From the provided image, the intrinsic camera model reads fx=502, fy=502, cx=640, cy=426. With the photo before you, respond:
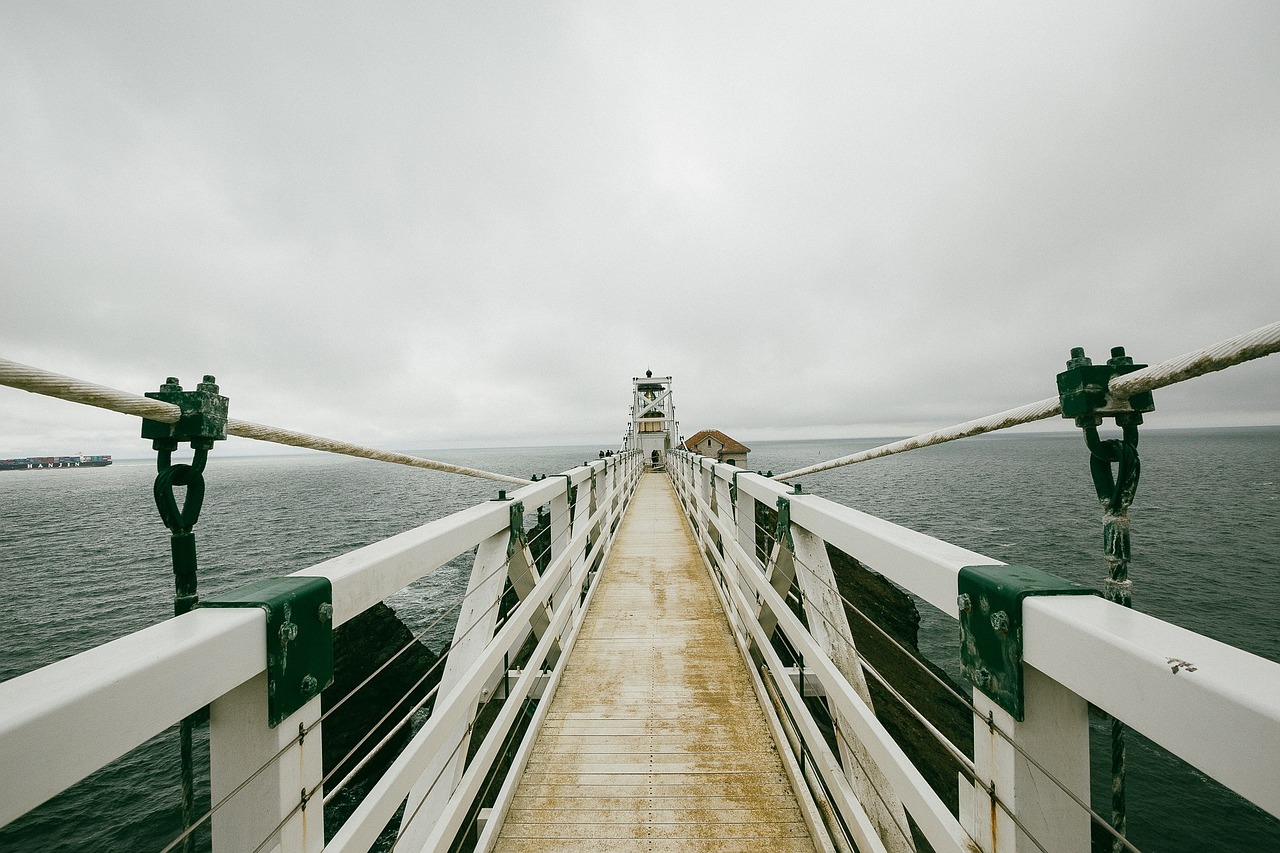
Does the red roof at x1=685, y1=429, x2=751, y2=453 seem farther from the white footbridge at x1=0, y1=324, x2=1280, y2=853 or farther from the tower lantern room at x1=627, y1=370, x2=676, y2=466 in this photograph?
the white footbridge at x1=0, y1=324, x2=1280, y2=853

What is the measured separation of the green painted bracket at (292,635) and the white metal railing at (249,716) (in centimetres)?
3

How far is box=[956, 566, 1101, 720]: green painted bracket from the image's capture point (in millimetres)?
1091

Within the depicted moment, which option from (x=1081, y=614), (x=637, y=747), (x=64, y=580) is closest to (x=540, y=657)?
(x=637, y=747)

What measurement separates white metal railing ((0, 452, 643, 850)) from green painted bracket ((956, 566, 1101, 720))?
148 cm

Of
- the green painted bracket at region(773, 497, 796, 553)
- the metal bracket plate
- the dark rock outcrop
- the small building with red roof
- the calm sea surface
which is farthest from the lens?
the small building with red roof

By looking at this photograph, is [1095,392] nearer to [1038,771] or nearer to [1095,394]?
[1095,394]

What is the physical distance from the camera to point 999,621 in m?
1.12

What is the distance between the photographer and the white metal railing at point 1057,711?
0.72 meters

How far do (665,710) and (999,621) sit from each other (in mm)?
2670

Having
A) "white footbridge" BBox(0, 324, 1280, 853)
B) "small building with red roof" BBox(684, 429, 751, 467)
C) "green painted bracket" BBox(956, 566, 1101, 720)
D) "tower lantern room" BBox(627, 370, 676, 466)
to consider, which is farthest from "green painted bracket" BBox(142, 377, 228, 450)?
"small building with red roof" BBox(684, 429, 751, 467)

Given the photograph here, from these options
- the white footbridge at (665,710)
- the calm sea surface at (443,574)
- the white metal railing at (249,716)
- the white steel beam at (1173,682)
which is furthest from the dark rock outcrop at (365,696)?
the white steel beam at (1173,682)

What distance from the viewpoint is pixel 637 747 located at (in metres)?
2.94

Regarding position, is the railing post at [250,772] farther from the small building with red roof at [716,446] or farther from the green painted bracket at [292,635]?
the small building with red roof at [716,446]

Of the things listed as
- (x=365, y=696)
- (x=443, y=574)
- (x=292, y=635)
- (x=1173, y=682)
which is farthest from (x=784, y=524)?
(x=443, y=574)
